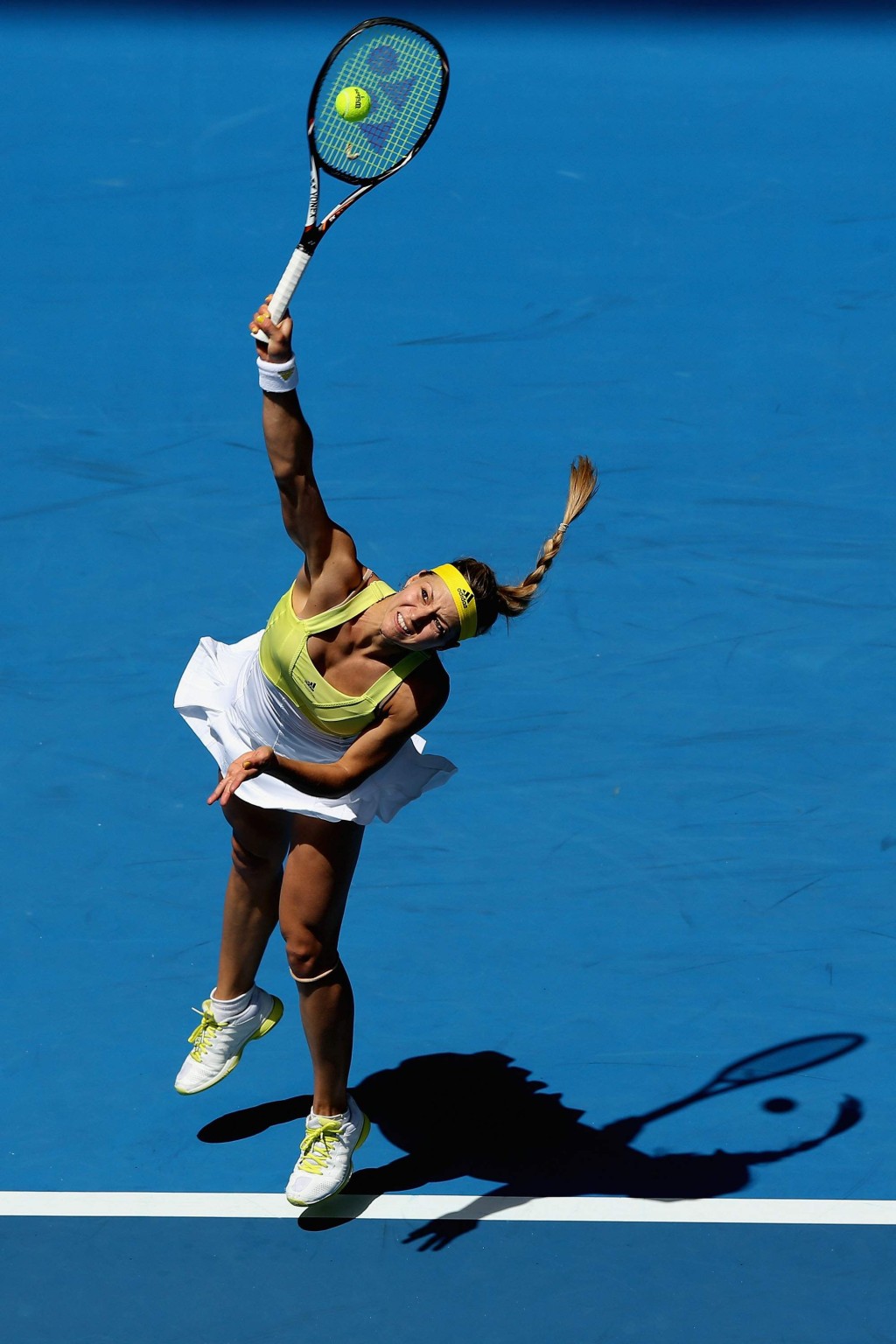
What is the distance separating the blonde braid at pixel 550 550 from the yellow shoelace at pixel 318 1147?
5.80ft

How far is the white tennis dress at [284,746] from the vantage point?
17.3 ft

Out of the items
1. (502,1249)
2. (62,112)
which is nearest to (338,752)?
(502,1249)

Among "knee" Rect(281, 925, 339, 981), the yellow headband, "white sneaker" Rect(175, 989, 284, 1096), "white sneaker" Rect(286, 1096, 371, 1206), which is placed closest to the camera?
the yellow headband

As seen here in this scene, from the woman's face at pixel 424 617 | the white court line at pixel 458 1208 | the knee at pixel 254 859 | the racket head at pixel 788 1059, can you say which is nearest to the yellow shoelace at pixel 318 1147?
the white court line at pixel 458 1208

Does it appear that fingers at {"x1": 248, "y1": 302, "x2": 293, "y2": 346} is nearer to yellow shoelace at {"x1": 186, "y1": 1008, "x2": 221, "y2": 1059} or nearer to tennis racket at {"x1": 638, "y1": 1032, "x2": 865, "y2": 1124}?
yellow shoelace at {"x1": 186, "y1": 1008, "x2": 221, "y2": 1059}

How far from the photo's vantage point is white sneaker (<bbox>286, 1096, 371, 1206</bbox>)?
5.48m

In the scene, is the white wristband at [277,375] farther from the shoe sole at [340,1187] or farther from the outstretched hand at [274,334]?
the shoe sole at [340,1187]

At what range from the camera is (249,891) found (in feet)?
18.9

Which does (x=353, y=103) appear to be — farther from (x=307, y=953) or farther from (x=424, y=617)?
(x=307, y=953)

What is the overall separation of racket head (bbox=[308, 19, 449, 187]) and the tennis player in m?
0.81

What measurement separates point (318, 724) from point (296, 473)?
80cm

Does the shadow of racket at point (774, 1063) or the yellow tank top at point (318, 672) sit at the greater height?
the yellow tank top at point (318, 672)

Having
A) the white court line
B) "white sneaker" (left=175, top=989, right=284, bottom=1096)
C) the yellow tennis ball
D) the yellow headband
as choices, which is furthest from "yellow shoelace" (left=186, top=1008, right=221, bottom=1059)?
the yellow tennis ball

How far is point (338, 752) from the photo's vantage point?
539cm
